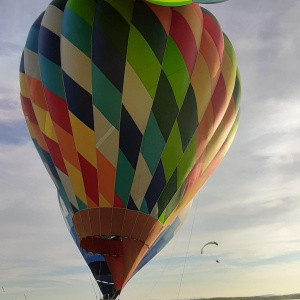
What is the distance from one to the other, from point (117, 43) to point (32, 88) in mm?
3132

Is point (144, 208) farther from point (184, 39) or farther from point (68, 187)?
point (184, 39)

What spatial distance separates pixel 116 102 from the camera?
11.7 meters

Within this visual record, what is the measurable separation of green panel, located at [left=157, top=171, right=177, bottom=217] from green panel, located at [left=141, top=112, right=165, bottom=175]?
0.69 metres

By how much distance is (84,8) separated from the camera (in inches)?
484

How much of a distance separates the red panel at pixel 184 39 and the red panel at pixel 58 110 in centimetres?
339

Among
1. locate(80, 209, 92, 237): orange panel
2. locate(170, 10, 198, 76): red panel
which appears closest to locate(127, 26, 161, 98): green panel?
locate(170, 10, 198, 76): red panel

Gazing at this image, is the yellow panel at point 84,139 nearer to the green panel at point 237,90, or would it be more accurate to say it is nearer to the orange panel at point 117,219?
the orange panel at point 117,219

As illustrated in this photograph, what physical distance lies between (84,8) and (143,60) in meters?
2.18

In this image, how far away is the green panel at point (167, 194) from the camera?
12347mm

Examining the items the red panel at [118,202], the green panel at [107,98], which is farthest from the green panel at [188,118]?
the red panel at [118,202]

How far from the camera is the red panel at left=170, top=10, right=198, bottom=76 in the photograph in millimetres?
12430

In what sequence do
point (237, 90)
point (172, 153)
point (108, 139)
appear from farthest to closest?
point (237, 90) → point (172, 153) → point (108, 139)

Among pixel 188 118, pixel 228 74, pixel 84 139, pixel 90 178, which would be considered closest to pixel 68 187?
pixel 90 178

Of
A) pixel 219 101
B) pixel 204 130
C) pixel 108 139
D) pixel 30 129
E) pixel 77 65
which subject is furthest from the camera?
pixel 30 129
